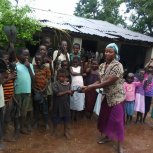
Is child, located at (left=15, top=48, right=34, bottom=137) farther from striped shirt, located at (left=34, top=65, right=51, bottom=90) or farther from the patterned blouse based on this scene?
the patterned blouse

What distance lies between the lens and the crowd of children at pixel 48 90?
498cm

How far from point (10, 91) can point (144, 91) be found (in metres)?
3.46

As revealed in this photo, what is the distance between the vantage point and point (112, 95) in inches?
197

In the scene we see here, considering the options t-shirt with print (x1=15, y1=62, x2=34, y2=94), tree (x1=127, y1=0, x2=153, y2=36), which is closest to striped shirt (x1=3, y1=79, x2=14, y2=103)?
t-shirt with print (x1=15, y1=62, x2=34, y2=94)

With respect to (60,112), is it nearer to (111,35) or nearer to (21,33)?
(21,33)

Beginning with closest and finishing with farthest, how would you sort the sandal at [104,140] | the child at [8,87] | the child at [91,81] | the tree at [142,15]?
the child at [8,87]
the sandal at [104,140]
the child at [91,81]
the tree at [142,15]

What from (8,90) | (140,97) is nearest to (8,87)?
(8,90)

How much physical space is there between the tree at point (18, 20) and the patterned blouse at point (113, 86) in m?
2.22

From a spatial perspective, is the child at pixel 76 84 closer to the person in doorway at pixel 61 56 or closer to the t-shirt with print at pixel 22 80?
the person in doorway at pixel 61 56

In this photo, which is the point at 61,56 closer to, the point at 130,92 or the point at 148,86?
the point at 130,92

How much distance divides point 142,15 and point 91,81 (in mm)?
11155

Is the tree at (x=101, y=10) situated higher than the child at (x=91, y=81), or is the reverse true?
the tree at (x=101, y=10)

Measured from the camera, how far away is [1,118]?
473cm

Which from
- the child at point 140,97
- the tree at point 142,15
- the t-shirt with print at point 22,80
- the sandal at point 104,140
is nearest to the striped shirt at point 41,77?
the t-shirt with print at point 22,80
